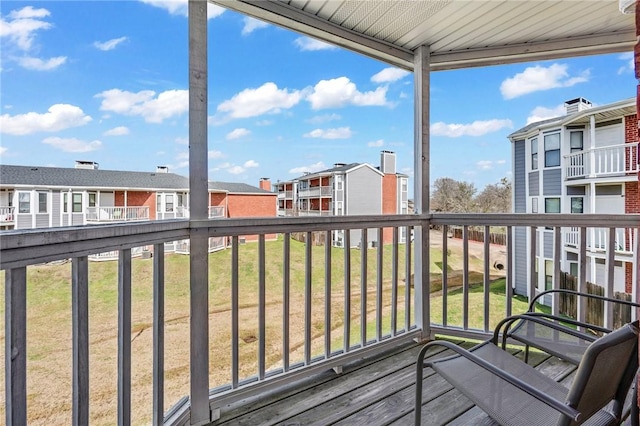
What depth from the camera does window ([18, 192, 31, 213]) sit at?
0.91 m

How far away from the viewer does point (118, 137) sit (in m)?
1.15

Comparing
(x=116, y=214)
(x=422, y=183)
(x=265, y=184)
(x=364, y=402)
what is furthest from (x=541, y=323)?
(x=116, y=214)

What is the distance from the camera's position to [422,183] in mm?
2727

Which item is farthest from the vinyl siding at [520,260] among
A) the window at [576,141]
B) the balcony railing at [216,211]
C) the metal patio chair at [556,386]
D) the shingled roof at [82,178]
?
the shingled roof at [82,178]

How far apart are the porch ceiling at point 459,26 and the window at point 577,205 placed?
3.93ft

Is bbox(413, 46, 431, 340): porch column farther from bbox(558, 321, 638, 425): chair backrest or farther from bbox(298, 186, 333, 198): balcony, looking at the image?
bbox(558, 321, 638, 425): chair backrest

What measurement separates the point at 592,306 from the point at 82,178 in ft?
12.3

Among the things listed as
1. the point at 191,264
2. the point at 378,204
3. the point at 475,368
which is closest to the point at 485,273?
the point at 378,204

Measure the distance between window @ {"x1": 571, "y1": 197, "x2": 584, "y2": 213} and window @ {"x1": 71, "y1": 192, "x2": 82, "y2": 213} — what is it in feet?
10.5

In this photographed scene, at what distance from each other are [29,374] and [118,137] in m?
0.78

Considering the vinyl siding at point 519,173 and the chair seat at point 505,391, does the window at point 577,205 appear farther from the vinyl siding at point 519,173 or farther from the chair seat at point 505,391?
the chair seat at point 505,391

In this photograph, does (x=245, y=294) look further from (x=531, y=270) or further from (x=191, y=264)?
(x=531, y=270)

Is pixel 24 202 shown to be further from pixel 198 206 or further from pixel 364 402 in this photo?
pixel 364 402

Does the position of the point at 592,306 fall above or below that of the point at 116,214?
below
